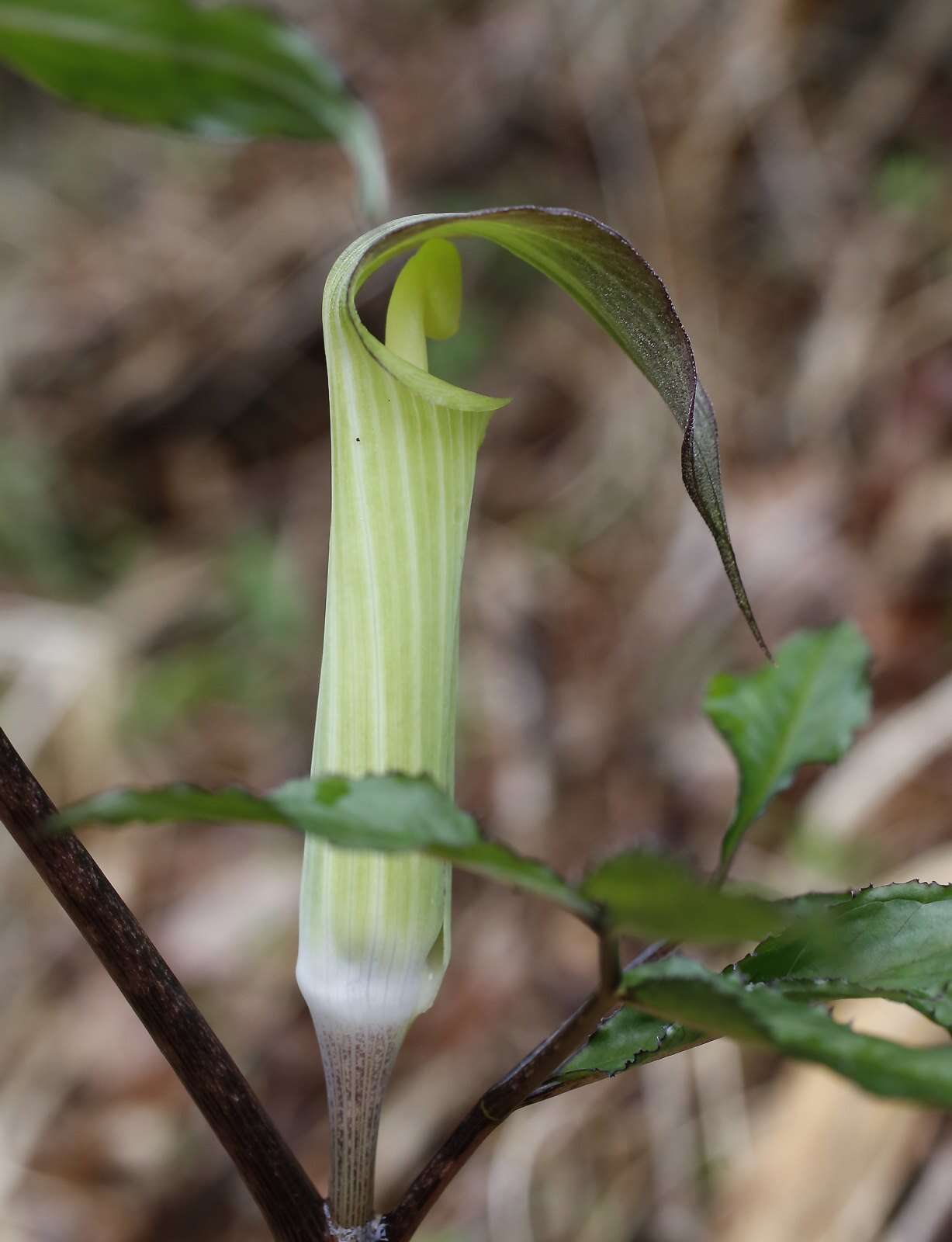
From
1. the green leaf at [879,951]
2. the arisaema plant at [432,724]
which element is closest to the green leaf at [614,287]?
the arisaema plant at [432,724]

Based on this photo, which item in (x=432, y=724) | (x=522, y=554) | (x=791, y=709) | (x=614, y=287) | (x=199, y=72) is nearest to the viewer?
(x=614, y=287)

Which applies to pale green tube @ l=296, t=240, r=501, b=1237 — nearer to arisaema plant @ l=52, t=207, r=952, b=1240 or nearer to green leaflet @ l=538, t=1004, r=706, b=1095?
arisaema plant @ l=52, t=207, r=952, b=1240

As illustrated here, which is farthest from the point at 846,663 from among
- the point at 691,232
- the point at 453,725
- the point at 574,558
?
the point at 691,232

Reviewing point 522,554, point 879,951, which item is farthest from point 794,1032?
point 522,554

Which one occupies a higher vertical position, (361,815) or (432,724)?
(432,724)

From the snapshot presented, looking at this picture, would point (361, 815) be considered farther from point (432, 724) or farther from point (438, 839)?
point (432, 724)

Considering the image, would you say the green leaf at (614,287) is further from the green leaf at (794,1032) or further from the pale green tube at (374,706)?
the green leaf at (794,1032)

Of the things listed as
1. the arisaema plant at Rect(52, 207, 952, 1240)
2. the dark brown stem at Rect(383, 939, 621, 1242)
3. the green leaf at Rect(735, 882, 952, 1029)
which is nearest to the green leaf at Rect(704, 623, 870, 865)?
the arisaema plant at Rect(52, 207, 952, 1240)

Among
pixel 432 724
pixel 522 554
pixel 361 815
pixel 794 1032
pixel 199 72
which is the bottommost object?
pixel 794 1032
